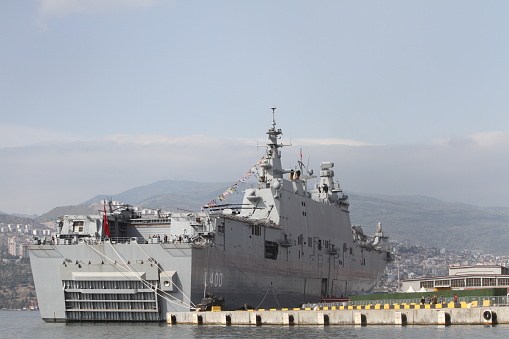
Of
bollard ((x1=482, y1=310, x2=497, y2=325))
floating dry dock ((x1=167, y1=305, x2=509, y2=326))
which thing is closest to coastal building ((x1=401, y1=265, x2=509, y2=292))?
floating dry dock ((x1=167, y1=305, x2=509, y2=326))

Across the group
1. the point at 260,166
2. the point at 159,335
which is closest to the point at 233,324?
the point at 159,335

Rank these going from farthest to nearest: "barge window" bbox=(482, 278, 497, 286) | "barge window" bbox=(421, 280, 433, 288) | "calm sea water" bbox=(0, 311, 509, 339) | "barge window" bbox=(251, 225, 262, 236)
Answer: "barge window" bbox=(421, 280, 433, 288)
"barge window" bbox=(482, 278, 497, 286)
"barge window" bbox=(251, 225, 262, 236)
"calm sea water" bbox=(0, 311, 509, 339)

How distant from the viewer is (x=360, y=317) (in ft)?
141

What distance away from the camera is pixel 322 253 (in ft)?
217

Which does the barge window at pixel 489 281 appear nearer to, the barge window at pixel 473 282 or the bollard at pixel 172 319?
the barge window at pixel 473 282

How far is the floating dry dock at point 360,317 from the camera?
133 feet

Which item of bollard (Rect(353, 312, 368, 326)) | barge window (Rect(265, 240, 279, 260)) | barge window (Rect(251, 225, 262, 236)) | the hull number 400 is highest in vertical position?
barge window (Rect(251, 225, 262, 236))

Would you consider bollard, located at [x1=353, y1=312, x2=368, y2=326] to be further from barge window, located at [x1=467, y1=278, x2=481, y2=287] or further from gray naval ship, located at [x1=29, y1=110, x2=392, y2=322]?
barge window, located at [x1=467, y1=278, x2=481, y2=287]

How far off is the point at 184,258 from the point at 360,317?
10861 millimetres

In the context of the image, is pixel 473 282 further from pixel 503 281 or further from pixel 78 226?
pixel 78 226

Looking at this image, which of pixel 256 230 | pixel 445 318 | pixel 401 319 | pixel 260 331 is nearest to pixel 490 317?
pixel 445 318

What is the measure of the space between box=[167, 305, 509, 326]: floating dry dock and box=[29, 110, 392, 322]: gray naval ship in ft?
4.08

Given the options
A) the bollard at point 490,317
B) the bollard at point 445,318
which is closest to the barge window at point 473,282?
the bollard at point 445,318

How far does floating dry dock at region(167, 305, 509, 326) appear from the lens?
40.7 metres
